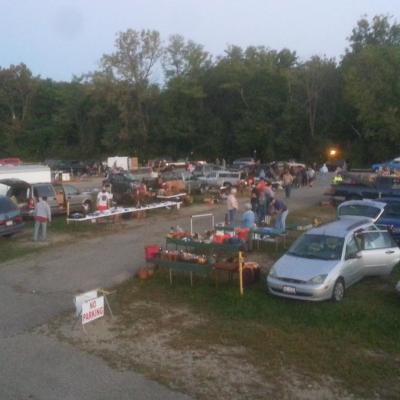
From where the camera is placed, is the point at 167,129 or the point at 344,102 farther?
the point at 167,129

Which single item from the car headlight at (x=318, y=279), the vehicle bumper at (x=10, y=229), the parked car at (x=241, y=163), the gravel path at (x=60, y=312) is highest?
the parked car at (x=241, y=163)

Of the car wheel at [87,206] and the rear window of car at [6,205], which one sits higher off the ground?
the rear window of car at [6,205]

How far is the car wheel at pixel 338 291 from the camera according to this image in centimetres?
1141

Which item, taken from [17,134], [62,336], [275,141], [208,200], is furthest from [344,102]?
[62,336]

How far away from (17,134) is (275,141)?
4129 centimetres

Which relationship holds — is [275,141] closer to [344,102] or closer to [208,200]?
[344,102]

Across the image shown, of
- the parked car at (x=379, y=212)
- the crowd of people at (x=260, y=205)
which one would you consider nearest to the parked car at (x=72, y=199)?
the crowd of people at (x=260, y=205)

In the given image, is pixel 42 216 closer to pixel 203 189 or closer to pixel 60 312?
pixel 60 312

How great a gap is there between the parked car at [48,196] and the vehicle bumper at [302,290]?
12.8m

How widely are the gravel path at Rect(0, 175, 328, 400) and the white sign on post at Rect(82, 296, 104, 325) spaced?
2.48ft

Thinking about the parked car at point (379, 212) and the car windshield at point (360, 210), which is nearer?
the parked car at point (379, 212)

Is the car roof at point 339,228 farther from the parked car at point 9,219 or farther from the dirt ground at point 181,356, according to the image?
the parked car at point 9,219

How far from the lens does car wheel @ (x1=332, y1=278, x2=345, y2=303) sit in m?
11.4

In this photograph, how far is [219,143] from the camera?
63.9m
